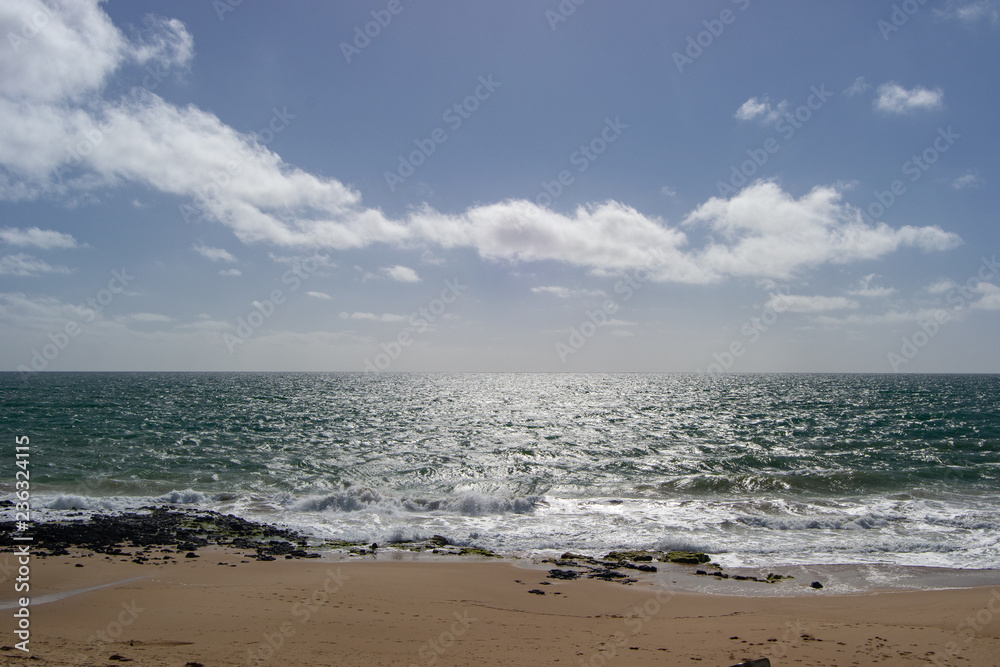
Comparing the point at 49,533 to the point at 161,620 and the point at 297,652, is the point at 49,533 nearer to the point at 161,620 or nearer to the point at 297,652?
the point at 161,620

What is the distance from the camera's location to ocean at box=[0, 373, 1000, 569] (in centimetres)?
1769

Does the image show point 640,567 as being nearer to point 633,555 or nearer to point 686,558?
point 633,555

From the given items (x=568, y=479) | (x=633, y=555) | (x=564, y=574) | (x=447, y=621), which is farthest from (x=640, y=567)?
(x=568, y=479)

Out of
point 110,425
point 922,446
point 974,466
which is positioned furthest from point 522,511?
point 110,425

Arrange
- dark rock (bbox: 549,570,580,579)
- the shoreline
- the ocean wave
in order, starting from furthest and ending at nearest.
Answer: the ocean wave
dark rock (bbox: 549,570,580,579)
the shoreline

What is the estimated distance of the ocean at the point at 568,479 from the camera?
17.7 m

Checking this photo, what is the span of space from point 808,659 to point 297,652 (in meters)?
8.42

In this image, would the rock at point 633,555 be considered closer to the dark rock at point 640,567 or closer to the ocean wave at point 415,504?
the dark rock at point 640,567

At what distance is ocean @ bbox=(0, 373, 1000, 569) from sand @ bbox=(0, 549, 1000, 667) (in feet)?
12.1

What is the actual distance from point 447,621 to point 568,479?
17.6m

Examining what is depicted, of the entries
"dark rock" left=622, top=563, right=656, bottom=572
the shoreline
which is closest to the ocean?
the shoreline

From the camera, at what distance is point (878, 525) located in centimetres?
1881

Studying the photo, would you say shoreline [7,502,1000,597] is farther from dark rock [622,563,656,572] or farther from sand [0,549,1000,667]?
sand [0,549,1000,667]

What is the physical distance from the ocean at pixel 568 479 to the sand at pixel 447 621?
3.68 metres
